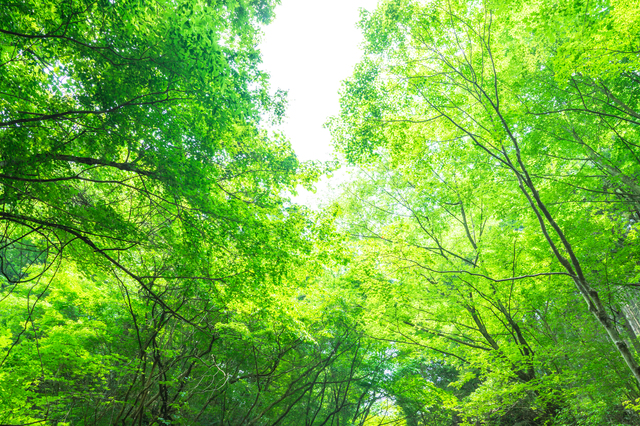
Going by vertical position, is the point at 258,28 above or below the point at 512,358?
above

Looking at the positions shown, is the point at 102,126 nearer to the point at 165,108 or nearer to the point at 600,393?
the point at 165,108

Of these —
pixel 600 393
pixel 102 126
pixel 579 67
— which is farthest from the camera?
pixel 600 393

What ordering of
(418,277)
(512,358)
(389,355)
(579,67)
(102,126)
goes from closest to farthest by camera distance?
1. (102,126)
2. (579,67)
3. (512,358)
4. (418,277)
5. (389,355)

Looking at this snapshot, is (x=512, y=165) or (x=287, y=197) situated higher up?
(x=287, y=197)

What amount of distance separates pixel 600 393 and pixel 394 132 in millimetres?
6608

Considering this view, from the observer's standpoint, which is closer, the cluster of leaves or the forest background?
the forest background

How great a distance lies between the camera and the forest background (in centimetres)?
357

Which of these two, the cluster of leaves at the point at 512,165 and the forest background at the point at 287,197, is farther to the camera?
the cluster of leaves at the point at 512,165

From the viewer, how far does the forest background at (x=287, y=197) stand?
357 centimetres

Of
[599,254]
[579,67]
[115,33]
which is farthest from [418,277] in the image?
[115,33]

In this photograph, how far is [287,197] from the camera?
6012mm

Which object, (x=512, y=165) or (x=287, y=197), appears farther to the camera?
(x=287, y=197)

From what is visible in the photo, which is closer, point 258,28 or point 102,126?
point 102,126

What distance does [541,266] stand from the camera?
22.2 ft
